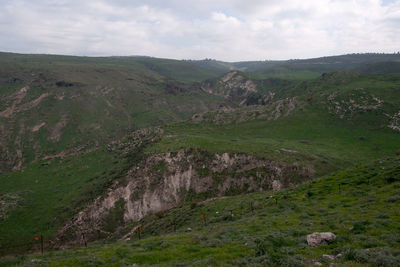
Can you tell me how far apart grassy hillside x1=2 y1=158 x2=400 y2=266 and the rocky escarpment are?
59.2ft

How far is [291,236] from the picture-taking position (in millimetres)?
15398

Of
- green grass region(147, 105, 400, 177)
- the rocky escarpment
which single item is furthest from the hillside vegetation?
green grass region(147, 105, 400, 177)

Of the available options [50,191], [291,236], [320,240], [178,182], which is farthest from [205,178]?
[320,240]

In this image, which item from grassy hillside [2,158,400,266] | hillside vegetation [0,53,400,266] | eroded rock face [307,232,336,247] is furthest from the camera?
hillside vegetation [0,53,400,266]

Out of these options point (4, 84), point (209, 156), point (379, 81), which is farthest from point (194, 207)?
point (4, 84)

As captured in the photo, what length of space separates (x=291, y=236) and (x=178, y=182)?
3849 cm

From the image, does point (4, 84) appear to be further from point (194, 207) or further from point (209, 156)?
point (194, 207)

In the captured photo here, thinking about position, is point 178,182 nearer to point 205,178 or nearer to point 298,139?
point 205,178

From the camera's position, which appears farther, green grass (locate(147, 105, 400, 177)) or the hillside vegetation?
green grass (locate(147, 105, 400, 177))

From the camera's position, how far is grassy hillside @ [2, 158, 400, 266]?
38.7 feet

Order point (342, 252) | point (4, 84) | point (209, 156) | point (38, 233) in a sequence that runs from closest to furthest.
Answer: point (342, 252) → point (38, 233) → point (209, 156) → point (4, 84)

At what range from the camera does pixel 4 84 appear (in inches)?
5054

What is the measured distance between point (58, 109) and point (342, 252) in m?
132

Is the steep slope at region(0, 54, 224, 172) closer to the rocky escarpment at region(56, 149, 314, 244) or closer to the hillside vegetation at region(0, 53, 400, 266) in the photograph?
the hillside vegetation at region(0, 53, 400, 266)
